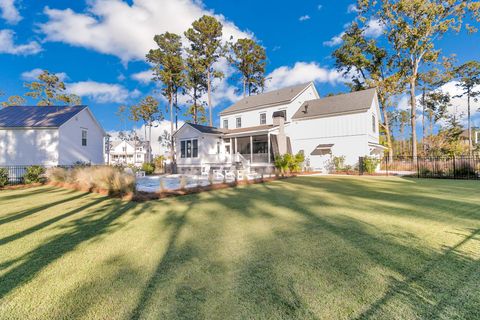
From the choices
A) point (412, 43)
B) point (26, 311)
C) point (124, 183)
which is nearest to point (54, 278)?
point (26, 311)

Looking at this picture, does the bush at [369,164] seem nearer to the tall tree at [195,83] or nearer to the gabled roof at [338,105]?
the gabled roof at [338,105]

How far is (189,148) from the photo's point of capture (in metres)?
21.1

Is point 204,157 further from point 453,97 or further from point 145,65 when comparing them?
point 453,97

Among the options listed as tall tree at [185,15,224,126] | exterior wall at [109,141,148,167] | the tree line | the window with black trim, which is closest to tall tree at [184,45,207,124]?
tall tree at [185,15,224,126]

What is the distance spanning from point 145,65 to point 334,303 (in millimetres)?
33521

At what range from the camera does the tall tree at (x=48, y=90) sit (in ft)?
106

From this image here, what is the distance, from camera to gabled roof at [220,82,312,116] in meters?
24.4

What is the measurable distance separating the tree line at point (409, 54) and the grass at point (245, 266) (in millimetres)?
22321

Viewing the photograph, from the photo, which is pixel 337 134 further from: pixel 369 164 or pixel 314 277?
pixel 314 277

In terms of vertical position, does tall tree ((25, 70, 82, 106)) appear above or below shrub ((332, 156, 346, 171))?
above

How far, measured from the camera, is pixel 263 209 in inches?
249

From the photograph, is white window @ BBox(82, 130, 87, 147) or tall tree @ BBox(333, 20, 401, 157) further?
tall tree @ BBox(333, 20, 401, 157)

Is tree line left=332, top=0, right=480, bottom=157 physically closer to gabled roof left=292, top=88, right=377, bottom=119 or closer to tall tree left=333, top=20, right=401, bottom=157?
tall tree left=333, top=20, right=401, bottom=157

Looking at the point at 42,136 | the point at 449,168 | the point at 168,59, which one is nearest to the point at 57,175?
the point at 42,136
